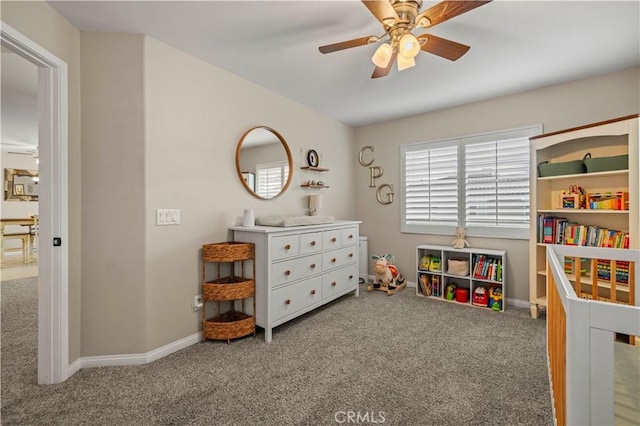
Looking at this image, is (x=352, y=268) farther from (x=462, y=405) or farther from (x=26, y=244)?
(x=26, y=244)

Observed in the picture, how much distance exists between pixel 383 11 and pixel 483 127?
2.54m

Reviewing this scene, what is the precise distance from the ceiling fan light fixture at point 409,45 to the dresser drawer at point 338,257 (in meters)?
2.00

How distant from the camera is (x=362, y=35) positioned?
7.05 ft

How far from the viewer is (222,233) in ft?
8.75

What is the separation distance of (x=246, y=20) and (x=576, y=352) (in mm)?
2361

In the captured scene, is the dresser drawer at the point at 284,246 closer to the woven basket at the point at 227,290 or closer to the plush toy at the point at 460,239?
the woven basket at the point at 227,290

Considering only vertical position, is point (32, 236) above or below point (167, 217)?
below

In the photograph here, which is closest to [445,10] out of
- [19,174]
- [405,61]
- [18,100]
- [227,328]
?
[405,61]

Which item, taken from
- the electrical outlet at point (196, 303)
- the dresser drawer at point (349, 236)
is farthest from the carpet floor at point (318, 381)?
the dresser drawer at point (349, 236)

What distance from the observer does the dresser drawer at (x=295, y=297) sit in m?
2.51

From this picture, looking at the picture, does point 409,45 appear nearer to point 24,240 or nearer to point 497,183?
point 497,183

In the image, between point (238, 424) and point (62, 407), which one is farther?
point (62, 407)

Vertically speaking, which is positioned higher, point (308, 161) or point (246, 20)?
point (246, 20)

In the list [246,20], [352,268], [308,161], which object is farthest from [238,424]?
[308,161]
